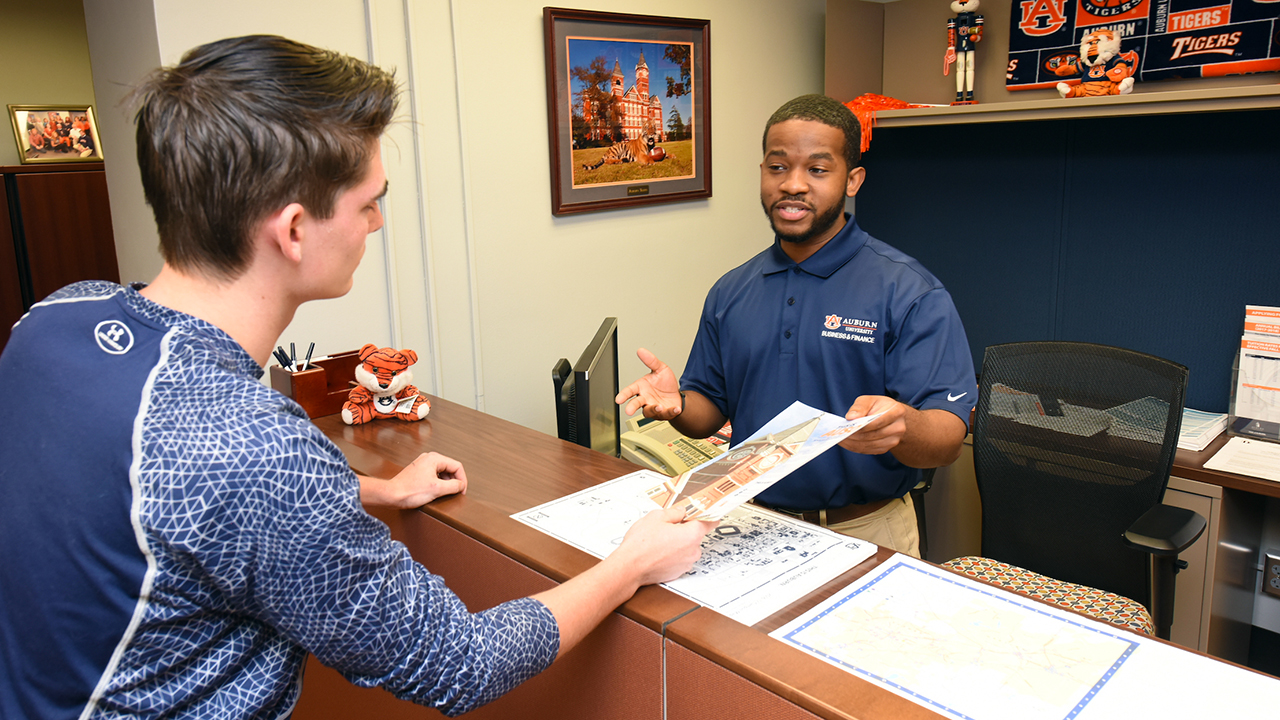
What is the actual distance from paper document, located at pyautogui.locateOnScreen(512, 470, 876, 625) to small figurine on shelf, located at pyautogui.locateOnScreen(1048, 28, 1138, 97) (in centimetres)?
211

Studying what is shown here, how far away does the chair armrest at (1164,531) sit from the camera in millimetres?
1798

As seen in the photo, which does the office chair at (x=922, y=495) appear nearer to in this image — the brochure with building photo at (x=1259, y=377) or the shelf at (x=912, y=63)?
the brochure with building photo at (x=1259, y=377)

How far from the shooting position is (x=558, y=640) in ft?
3.19

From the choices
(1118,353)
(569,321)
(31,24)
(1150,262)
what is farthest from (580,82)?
(31,24)

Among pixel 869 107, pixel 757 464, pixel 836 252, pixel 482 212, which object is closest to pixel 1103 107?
pixel 869 107

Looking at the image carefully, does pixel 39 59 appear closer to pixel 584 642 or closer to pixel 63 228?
pixel 63 228

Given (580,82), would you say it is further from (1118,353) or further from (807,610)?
(807,610)

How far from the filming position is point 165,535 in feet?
2.48

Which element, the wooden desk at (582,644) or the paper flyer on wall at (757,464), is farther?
the paper flyer on wall at (757,464)

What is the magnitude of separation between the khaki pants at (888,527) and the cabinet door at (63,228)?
3685mm

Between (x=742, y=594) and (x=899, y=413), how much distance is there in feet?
1.48

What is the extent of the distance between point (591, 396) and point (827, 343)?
21.5 inches

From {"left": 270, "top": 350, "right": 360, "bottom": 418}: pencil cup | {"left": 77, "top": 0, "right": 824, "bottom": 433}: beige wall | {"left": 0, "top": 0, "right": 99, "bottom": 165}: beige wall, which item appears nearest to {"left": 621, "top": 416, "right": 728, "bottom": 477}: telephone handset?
{"left": 77, "top": 0, "right": 824, "bottom": 433}: beige wall

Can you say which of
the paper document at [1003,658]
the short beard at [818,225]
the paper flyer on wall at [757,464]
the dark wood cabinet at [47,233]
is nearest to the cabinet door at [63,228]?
the dark wood cabinet at [47,233]
